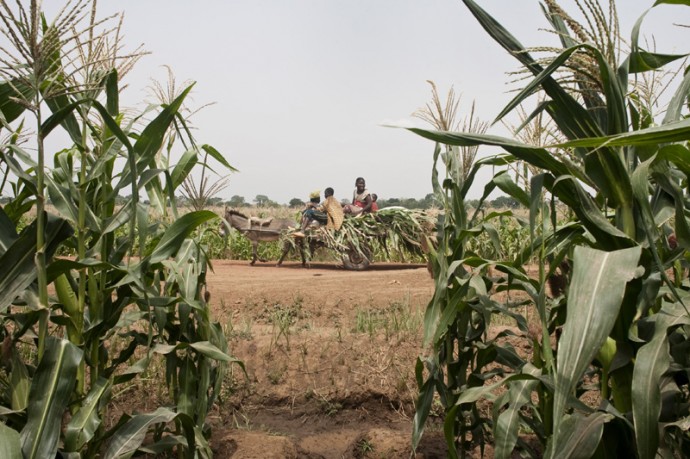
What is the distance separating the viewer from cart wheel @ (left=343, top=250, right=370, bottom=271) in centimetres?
1301

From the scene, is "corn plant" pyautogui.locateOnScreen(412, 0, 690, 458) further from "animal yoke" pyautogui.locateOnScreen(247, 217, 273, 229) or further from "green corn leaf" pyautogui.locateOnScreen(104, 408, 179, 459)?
"animal yoke" pyautogui.locateOnScreen(247, 217, 273, 229)

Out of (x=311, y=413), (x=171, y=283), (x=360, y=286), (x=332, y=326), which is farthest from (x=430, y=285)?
(x=171, y=283)

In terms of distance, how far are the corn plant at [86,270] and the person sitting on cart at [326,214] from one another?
9.12 m

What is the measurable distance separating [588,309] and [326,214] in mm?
11337

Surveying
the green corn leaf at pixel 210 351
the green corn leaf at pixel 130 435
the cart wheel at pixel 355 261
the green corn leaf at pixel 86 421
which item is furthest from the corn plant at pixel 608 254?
the cart wheel at pixel 355 261

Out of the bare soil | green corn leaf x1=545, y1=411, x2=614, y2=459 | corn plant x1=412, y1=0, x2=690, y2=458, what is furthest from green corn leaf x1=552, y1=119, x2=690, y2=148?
the bare soil

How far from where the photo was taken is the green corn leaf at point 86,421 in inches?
98.6

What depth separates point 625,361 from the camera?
2.14 m

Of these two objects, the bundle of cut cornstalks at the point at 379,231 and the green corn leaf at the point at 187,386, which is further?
the bundle of cut cornstalks at the point at 379,231

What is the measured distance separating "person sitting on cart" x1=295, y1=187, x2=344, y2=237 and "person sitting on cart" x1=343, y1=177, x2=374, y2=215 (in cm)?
55

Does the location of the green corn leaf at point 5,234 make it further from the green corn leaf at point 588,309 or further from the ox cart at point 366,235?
the ox cart at point 366,235

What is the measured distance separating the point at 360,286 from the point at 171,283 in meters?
5.60

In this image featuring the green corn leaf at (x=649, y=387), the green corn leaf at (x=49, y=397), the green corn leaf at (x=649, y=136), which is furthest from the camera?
the green corn leaf at (x=49, y=397)

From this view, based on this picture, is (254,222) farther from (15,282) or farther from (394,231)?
(15,282)
